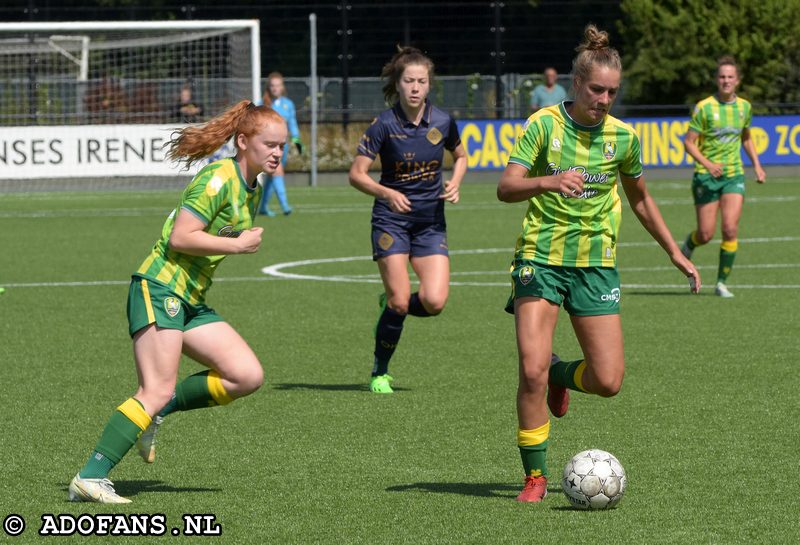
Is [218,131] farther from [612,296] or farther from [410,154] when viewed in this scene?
[410,154]

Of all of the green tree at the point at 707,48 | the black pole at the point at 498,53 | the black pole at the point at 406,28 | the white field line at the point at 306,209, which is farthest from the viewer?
the green tree at the point at 707,48

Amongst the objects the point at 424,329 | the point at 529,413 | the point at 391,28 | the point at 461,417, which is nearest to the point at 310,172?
the point at 391,28

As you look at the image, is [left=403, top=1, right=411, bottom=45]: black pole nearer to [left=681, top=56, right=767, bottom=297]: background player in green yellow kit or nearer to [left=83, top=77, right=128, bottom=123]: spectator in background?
[left=83, top=77, right=128, bottom=123]: spectator in background

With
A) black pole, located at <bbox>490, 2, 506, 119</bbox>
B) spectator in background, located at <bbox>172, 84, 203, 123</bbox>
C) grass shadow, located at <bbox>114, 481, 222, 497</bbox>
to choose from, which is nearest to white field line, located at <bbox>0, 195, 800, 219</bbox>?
spectator in background, located at <bbox>172, 84, 203, 123</bbox>

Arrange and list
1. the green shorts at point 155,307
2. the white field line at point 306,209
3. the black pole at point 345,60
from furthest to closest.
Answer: the black pole at point 345,60
the white field line at point 306,209
the green shorts at point 155,307

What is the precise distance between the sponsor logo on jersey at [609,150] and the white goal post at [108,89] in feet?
64.1

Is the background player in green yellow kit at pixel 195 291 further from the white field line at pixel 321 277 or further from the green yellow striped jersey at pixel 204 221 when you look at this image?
the white field line at pixel 321 277

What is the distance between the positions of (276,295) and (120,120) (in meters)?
14.2

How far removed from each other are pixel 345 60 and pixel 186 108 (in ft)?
24.6

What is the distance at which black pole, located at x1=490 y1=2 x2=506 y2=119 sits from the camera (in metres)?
34.2

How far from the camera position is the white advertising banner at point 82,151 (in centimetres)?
2648

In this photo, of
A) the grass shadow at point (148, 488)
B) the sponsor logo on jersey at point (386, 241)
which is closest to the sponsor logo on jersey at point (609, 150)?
the grass shadow at point (148, 488)

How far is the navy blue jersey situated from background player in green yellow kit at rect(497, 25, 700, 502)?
2920 mm

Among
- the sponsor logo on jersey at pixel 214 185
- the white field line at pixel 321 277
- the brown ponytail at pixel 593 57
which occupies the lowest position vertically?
the white field line at pixel 321 277
